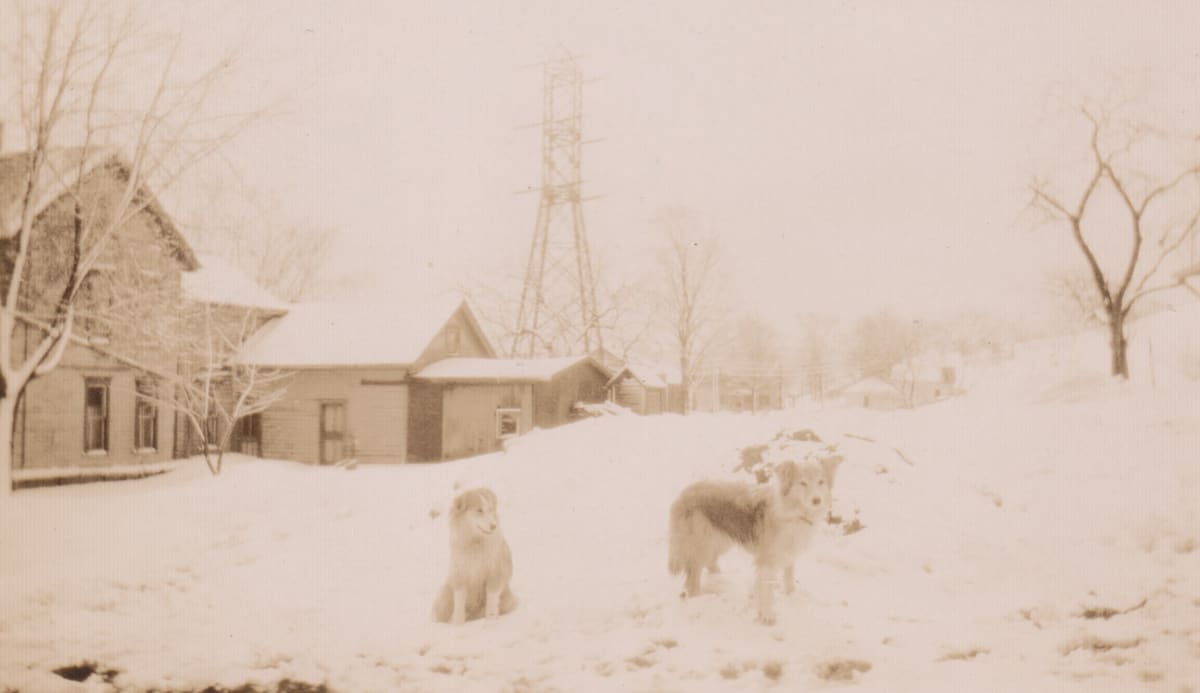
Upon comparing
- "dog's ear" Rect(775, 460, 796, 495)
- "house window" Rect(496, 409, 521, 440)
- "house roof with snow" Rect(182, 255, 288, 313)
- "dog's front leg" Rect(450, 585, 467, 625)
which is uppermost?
"house roof with snow" Rect(182, 255, 288, 313)

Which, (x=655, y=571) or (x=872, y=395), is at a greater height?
(x=872, y=395)

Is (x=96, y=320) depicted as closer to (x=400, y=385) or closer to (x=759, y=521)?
(x=400, y=385)

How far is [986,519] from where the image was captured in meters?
2.61

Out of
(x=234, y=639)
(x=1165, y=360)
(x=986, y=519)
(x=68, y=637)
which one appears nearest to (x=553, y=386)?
(x=234, y=639)

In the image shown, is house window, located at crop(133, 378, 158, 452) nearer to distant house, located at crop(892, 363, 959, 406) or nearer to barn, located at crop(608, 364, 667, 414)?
barn, located at crop(608, 364, 667, 414)

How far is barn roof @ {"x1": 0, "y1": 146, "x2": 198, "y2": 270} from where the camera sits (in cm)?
287

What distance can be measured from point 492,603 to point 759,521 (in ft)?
3.14

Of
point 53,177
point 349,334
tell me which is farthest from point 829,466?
point 349,334

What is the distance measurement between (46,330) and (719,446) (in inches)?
104

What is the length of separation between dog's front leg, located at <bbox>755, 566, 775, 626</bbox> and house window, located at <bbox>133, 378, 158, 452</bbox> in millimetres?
2694

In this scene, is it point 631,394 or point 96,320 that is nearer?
point 631,394

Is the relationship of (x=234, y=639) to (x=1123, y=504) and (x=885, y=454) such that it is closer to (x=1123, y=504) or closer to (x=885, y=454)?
(x=885, y=454)

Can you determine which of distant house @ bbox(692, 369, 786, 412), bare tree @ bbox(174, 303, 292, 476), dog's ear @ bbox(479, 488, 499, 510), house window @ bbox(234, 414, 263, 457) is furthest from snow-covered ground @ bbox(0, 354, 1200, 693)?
house window @ bbox(234, 414, 263, 457)

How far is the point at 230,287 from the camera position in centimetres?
438
